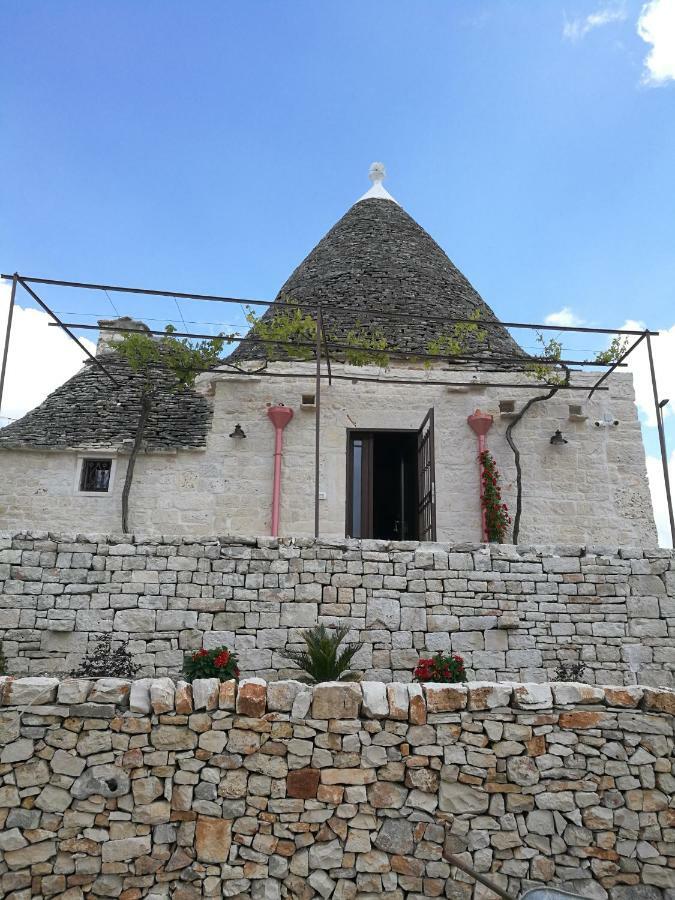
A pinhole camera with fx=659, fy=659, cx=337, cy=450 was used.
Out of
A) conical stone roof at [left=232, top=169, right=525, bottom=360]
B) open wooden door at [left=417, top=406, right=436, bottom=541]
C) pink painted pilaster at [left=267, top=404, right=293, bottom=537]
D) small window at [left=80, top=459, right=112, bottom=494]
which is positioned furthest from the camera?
conical stone roof at [left=232, top=169, right=525, bottom=360]

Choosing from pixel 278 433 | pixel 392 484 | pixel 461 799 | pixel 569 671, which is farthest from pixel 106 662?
pixel 392 484

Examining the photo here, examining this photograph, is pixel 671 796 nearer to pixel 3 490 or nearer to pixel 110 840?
pixel 110 840

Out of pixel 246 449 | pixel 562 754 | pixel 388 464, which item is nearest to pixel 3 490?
pixel 246 449

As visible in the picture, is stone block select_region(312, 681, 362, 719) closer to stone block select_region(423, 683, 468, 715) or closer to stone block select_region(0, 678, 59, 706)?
stone block select_region(423, 683, 468, 715)

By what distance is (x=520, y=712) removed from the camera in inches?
158

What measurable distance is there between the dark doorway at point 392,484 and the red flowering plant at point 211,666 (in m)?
3.33

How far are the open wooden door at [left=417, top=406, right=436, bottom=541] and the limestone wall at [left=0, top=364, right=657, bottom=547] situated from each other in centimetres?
22

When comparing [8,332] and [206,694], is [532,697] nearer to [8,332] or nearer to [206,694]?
[206,694]

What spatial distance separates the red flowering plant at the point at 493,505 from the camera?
27.7 feet

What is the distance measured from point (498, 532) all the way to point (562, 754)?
181 inches

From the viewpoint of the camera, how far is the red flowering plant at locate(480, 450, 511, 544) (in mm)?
8453

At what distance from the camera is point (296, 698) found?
3.94 m

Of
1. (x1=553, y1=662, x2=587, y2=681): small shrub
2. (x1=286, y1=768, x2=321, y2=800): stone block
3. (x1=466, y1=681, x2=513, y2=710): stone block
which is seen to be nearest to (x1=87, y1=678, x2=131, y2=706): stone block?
(x1=286, y1=768, x2=321, y2=800): stone block

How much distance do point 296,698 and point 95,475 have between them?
6163 millimetres
